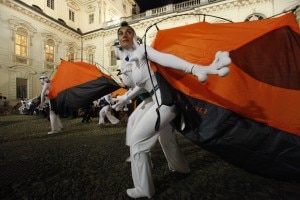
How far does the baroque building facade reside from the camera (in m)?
18.6

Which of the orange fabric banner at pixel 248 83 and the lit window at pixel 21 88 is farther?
the lit window at pixel 21 88

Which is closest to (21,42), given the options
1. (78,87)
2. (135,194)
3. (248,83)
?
(78,87)

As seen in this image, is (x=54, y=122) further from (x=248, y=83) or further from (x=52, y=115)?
(x=248, y=83)

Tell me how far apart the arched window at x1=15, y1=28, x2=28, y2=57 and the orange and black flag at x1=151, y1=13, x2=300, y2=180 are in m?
22.1

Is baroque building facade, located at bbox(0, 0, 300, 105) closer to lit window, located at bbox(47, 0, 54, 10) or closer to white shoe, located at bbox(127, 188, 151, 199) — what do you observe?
lit window, located at bbox(47, 0, 54, 10)

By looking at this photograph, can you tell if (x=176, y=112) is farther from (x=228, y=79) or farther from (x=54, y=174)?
(x=54, y=174)

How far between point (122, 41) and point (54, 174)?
85.9 inches

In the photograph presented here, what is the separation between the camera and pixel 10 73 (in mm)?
19031

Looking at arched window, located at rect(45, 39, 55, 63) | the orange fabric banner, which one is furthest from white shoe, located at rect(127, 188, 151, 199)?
arched window, located at rect(45, 39, 55, 63)

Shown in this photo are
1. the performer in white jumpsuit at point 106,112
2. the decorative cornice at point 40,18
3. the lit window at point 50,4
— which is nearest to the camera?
the performer in white jumpsuit at point 106,112

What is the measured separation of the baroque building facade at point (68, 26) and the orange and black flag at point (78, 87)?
35.8 ft

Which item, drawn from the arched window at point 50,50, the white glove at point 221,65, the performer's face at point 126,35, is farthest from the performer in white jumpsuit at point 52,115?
the arched window at point 50,50

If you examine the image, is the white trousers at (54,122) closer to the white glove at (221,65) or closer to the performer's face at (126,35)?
the performer's face at (126,35)

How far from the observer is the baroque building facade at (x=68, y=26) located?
1860 cm
